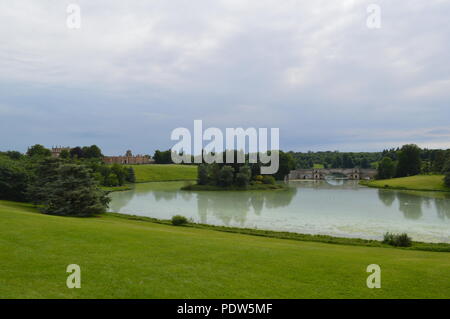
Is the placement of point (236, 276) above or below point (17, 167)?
below

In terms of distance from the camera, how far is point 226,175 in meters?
61.5

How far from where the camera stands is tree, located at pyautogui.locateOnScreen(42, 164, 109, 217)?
24.2 m

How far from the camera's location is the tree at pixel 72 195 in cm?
2419

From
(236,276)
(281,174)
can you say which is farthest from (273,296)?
(281,174)

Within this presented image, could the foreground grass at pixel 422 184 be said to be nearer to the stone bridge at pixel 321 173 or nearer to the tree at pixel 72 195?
the stone bridge at pixel 321 173

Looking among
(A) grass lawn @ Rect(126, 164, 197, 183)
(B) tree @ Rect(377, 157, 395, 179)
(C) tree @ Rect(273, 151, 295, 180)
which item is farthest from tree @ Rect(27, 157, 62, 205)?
(B) tree @ Rect(377, 157, 395, 179)

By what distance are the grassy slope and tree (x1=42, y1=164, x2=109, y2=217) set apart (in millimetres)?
12487

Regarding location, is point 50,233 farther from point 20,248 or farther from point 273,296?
point 273,296

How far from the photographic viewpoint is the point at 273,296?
6812mm

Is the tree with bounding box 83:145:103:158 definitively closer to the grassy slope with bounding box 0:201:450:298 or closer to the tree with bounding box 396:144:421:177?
the tree with bounding box 396:144:421:177

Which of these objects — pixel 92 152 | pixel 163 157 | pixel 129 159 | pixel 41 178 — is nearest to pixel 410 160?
pixel 41 178

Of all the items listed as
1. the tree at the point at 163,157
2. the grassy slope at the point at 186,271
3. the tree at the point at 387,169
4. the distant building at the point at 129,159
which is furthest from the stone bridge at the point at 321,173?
the grassy slope at the point at 186,271

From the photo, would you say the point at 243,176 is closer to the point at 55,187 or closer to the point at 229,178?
the point at 229,178
